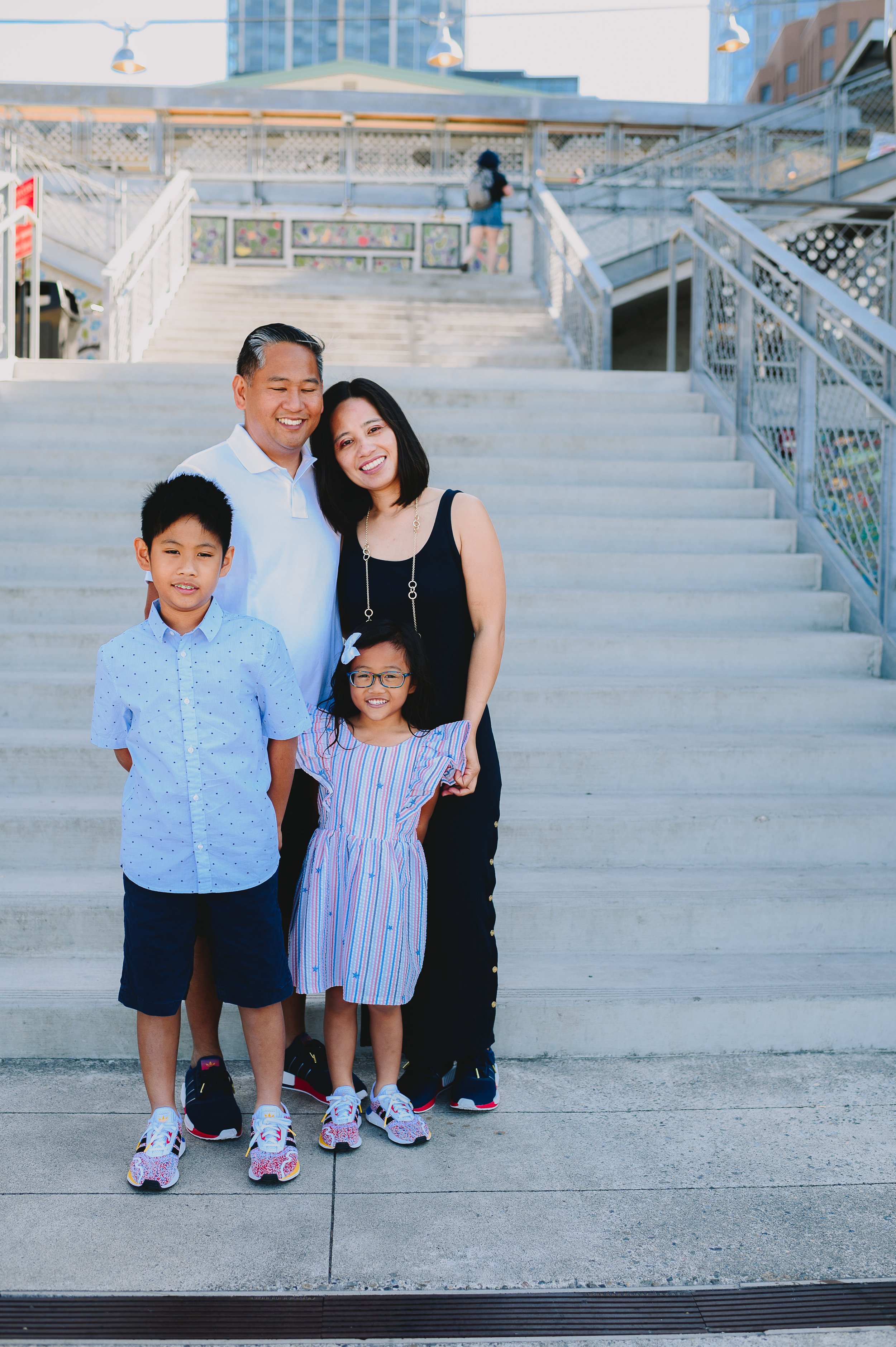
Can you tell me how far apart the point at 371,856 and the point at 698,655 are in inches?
91.3

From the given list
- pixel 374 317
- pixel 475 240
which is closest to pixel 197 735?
pixel 374 317

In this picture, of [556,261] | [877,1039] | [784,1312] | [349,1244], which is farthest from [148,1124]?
[556,261]

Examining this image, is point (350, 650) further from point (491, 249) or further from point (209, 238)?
point (209, 238)

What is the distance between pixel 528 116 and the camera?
18250 millimetres

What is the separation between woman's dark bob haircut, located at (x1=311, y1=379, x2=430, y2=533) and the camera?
235 cm

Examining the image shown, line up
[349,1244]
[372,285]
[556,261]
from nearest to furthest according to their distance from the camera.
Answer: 1. [349,1244]
2. [556,261]
3. [372,285]

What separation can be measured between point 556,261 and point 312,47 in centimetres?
11745

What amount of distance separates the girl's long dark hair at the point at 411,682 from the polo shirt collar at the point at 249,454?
0.39m

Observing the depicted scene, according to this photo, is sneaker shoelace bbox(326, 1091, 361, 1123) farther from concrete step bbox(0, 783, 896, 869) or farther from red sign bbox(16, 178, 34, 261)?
red sign bbox(16, 178, 34, 261)

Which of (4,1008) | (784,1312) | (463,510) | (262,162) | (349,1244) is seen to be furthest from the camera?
(262,162)

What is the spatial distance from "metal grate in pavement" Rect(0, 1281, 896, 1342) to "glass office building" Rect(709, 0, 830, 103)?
181 feet

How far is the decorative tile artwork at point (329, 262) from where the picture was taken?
14.9 metres

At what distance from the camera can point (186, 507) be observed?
2109mm

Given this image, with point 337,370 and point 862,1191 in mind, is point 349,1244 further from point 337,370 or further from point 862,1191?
point 337,370
